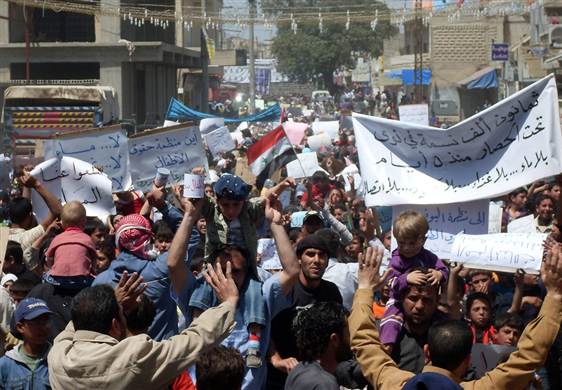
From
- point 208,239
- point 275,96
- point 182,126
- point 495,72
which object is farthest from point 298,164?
point 275,96

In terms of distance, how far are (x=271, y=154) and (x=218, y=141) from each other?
724 centimetres

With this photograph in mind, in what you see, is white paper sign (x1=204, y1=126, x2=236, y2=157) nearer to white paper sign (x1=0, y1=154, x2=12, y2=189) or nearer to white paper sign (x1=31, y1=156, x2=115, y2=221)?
white paper sign (x1=0, y1=154, x2=12, y2=189)

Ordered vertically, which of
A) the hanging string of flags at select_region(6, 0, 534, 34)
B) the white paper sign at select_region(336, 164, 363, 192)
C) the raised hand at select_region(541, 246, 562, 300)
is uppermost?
the hanging string of flags at select_region(6, 0, 534, 34)

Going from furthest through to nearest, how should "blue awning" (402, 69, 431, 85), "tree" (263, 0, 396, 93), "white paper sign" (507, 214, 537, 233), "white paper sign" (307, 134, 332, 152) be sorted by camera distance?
"tree" (263, 0, 396, 93) → "blue awning" (402, 69, 431, 85) → "white paper sign" (307, 134, 332, 152) → "white paper sign" (507, 214, 537, 233)

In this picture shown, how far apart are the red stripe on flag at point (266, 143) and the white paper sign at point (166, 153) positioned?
0.58 metres

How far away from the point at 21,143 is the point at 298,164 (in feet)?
37.0

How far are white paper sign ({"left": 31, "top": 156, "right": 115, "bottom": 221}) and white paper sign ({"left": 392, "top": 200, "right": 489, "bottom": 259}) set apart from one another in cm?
349

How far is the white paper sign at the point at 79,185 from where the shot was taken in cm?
1048

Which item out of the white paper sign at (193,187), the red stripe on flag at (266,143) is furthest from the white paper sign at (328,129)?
the white paper sign at (193,187)

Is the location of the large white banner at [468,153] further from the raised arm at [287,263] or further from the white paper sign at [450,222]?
the raised arm at [287,263]

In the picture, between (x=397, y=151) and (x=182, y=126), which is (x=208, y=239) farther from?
(x=182, y=126)

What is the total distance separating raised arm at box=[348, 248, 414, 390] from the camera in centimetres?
476

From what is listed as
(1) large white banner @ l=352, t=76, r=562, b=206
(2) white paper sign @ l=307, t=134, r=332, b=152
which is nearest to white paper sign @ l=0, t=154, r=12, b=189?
(1) large white banner @ l=352, t=76, r=562, b=206

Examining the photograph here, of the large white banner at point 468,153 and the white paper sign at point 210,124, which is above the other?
the large white banner at point 468,153
